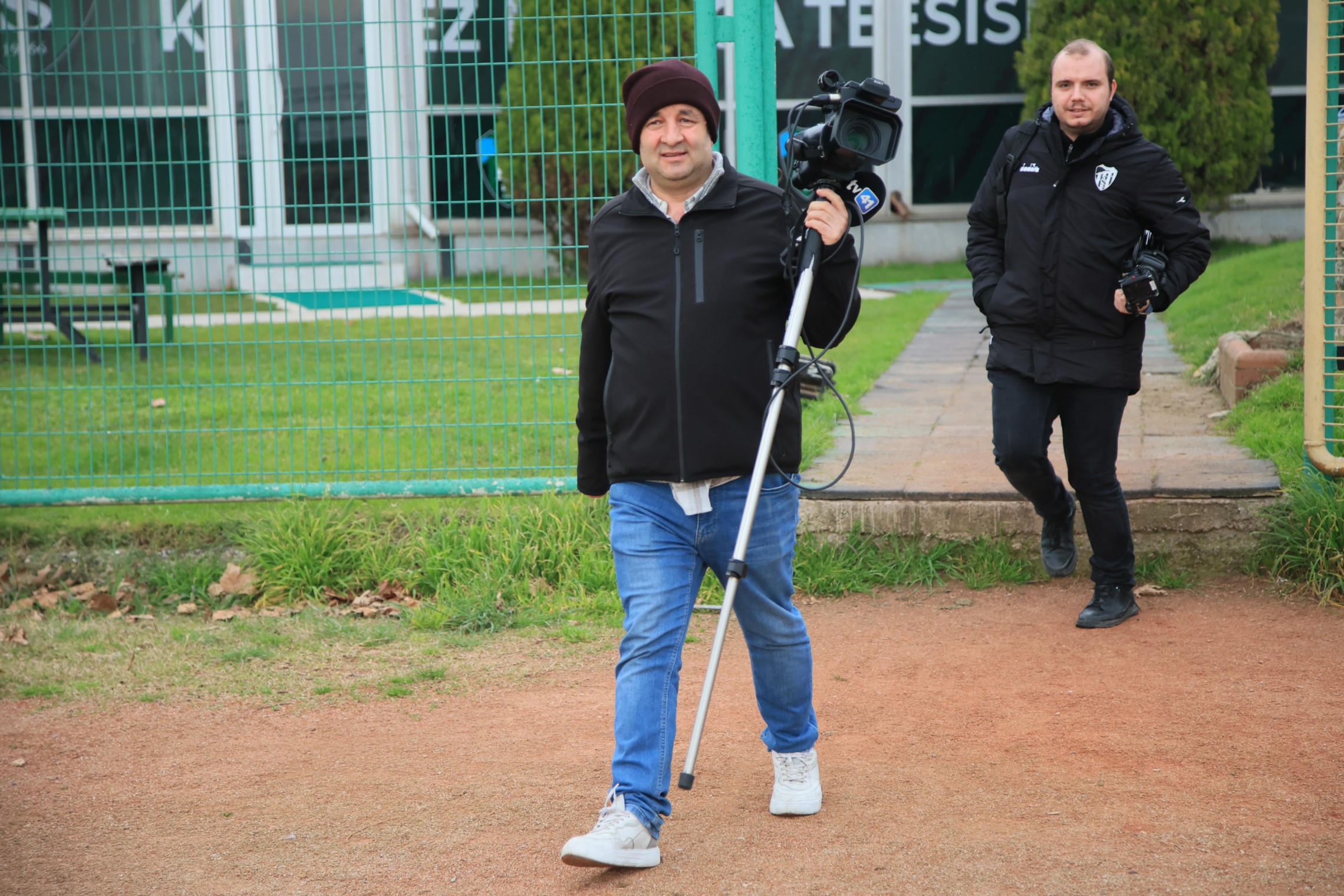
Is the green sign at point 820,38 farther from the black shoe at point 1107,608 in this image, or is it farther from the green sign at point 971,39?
the black shoe at point 1107,608

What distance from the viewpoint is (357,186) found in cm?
603

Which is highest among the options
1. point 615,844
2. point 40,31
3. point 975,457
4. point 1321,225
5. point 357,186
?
point 40,31

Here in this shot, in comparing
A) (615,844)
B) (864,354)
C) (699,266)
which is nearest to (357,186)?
(699,266)

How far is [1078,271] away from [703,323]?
2.05m

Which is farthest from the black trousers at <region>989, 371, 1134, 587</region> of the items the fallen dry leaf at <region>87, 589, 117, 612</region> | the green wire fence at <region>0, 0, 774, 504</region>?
the fallen dry leaf at <region>87, 589, 117, 612</region>

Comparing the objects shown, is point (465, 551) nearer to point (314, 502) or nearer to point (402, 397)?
point (314, 502)

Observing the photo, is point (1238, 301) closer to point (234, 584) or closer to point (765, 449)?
point (234, 584)

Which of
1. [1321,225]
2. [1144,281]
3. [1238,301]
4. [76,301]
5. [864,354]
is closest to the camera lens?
[1144,281]

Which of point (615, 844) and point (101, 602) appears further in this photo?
point (101, 602)

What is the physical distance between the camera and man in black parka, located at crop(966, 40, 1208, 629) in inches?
185

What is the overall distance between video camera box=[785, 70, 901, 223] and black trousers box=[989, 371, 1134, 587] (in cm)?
176

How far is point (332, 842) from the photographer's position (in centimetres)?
351

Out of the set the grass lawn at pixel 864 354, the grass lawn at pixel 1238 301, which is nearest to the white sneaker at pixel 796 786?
the grass lawn at pixel 864 354

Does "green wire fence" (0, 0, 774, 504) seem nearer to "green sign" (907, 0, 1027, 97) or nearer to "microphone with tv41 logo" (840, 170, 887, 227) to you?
"microphone with tv41 logo" (840, 170, 887, 227)
